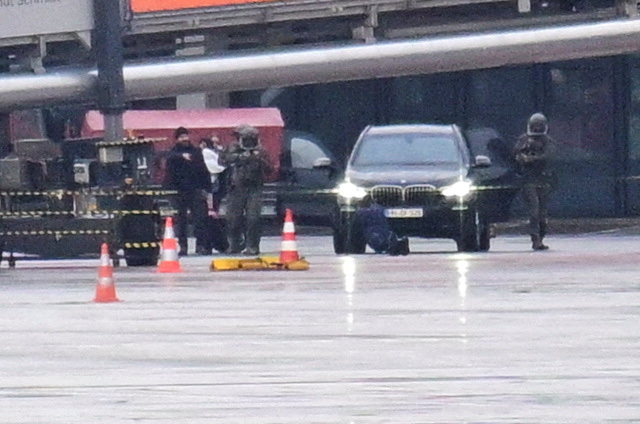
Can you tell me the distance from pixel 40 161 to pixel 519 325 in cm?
1179

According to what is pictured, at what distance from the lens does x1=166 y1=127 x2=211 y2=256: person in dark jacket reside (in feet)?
92.3

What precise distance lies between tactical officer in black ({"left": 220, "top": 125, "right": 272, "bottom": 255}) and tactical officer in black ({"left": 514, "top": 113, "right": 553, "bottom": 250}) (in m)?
3.31

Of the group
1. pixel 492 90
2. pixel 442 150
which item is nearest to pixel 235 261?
pixel 442 150

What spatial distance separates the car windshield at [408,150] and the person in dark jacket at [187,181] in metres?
2.01

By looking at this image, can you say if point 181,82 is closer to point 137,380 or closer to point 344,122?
point 344,122

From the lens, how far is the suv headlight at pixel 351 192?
27766mm

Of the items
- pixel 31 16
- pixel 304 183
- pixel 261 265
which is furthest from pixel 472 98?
pixel 261 265

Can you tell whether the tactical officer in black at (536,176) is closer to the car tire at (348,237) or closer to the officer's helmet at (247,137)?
the car tire at (348,237)

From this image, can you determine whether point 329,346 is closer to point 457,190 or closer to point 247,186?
point 247,186

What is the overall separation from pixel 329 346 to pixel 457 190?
44.3 ft

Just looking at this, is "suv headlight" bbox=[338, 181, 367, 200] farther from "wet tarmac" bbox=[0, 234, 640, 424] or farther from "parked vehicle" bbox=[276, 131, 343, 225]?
"parked vehicle" bbox=[276, 131, 343, 225]

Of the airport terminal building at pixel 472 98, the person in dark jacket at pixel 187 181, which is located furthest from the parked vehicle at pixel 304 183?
the person in dark jacket at pixel 187 181

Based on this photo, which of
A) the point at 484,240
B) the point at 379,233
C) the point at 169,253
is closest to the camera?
the point at 169,253

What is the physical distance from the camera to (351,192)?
27812 millimetres
